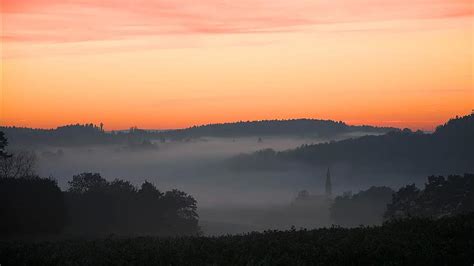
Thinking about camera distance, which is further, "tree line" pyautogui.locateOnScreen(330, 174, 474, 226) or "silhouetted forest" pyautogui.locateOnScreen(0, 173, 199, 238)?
"tree line" pyautogui.locateOnScreen(330, 174, 474, 226)

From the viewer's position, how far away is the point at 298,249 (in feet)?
70.4

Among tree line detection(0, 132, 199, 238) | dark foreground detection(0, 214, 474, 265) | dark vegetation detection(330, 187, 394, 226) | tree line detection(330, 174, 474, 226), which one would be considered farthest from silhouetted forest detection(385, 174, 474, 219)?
dark vegetation detection(330, 187, 394, 226)

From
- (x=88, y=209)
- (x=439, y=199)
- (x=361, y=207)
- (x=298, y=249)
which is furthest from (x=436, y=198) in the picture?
(x=361, y=207)

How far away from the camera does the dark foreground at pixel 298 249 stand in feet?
65.4

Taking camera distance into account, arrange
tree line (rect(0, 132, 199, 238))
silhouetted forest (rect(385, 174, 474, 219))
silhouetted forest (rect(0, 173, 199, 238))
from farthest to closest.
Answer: silhouetted forest (rect(385, 174, 474, 219)), tree line (rect(0, 132, 199, 238)), silhouetted forest (rect(0, 173, 199, 238))

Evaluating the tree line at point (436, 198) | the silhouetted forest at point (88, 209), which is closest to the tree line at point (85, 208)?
the silhouetted forest at point (88, 209)

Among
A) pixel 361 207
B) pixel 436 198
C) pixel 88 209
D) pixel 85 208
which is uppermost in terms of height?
pixel 436 198

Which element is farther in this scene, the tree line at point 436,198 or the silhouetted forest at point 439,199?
the silhouetted forest at point 439,199

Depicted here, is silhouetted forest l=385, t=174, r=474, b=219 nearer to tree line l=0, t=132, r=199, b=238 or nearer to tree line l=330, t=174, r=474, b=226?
tree line l=330, t=174, r=474, b=226

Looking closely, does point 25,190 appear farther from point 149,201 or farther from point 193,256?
point 193,256

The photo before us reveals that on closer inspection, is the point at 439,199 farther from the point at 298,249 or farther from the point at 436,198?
the point at 298,249

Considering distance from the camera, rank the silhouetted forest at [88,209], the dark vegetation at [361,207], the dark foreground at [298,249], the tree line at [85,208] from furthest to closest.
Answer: the dark vegetation at [361,207], the tree line at [85,208], the silhouetted forest at [88,209], the dark foreground at [298,249]

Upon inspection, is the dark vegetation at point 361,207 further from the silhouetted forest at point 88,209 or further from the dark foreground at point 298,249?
the dark foreground at point 298,249

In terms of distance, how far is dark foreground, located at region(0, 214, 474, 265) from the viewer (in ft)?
65.4
